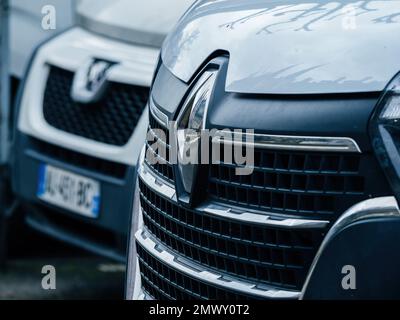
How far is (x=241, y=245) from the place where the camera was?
282 centimetres

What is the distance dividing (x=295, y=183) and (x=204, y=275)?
46 centimetres

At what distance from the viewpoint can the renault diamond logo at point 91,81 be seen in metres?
5.02

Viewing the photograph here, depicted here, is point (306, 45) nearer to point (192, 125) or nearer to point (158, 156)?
point (192, 125)

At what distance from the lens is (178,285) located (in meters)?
3.15

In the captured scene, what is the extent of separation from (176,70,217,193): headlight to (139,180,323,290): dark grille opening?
0.39 ft

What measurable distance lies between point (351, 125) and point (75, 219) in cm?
288

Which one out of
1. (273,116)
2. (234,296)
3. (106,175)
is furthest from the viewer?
(106,175)

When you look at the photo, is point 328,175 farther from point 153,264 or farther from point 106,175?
point 106,175

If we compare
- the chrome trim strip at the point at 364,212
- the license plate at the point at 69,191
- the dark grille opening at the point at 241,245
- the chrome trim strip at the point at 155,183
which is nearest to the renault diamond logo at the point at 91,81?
the license plate at the point at 69,191

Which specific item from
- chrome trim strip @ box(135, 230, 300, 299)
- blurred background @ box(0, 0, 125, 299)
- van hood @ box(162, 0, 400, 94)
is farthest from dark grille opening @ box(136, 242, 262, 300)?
blurred background @ box(0, 0, 125, 299)

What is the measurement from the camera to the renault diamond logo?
5.02m

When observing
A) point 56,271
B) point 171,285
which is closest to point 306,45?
point 171,285

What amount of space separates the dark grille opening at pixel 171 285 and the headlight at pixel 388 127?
1.78 feet

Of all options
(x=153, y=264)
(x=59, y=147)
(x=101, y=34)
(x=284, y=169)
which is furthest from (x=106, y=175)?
(x=284, y=169)
